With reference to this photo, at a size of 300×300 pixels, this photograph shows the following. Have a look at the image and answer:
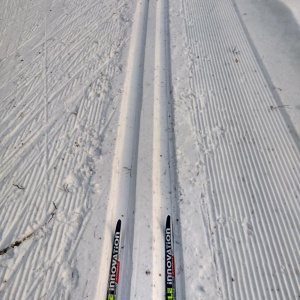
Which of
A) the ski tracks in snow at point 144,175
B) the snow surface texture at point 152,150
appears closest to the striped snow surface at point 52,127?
the snow surface texture at point 152,150

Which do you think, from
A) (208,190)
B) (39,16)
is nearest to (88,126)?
(208,190)

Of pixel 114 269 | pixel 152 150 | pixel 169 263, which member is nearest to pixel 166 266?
pixel 169 263

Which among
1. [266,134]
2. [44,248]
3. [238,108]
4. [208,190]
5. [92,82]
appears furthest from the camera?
[92,82]

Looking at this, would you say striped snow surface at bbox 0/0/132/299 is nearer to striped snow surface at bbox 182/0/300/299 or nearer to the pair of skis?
the pair of skis

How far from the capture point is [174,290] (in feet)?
11.3

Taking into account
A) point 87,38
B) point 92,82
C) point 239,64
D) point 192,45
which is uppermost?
point 87,38

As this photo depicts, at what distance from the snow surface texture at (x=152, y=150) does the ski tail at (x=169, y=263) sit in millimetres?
79

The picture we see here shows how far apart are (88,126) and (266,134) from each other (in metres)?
2.94

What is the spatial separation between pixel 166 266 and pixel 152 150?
5.87 feet

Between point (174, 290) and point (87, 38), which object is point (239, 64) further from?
point (174, 290)

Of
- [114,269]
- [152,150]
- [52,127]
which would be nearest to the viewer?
[114,269]

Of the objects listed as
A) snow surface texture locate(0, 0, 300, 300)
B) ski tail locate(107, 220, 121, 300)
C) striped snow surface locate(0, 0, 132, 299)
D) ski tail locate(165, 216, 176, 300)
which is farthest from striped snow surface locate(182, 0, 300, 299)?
striped snow surface locate(0, 0, 132, 299)

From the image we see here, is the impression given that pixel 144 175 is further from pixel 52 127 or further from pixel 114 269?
pixel 52 127

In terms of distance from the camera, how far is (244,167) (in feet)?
14.5
